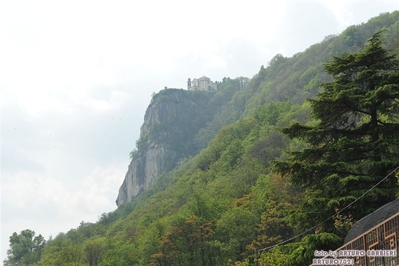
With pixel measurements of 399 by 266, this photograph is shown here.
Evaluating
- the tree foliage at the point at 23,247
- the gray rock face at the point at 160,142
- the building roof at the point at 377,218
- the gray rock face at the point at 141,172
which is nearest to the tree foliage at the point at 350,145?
the building roof at the point at 377,218

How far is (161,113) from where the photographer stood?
7638 inches

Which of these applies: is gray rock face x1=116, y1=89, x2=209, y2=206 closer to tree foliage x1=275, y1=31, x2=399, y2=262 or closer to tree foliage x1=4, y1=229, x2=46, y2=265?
tree foliage x1=4, y1=229, x2=46, y2=265

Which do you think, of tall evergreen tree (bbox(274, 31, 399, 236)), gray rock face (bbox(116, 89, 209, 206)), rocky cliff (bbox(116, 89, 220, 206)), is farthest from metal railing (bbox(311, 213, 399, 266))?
rocky cliff (bbox(116, 89, 220, 206))

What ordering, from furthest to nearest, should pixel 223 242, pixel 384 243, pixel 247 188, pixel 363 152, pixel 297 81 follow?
1. pixel 297 81
2. pixel 247 188
3. pixel 223 242
4. pixel 363 152
5. pixel 384 243

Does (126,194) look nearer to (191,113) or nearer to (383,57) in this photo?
(191,113)

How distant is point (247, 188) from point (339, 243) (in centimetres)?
4673

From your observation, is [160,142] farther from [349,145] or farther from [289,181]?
[349,145]

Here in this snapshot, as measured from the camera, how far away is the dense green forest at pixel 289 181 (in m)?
16.1

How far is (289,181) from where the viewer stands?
1725cm

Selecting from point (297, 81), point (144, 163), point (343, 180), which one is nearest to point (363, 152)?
point (343, 180)

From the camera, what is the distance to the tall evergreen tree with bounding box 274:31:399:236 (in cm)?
1583

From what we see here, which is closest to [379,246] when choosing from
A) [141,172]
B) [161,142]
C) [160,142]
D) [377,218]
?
[377,218]

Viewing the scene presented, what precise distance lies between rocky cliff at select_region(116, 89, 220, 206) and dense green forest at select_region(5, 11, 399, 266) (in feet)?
140

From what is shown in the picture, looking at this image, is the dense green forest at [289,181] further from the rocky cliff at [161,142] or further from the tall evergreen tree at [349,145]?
the rocky cliff at [161,142]
